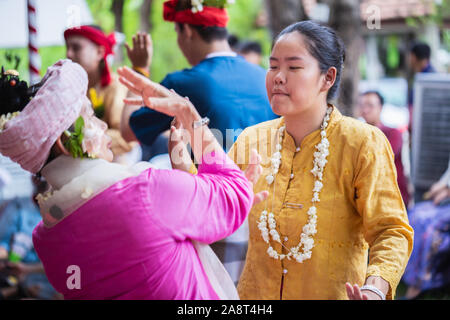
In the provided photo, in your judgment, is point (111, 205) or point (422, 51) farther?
point (422, 51)

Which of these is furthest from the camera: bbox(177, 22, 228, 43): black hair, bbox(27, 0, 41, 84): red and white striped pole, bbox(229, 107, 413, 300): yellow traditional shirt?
bbox(177, 22, 228, 43): black hair

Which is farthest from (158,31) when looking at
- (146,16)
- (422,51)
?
(422,51)

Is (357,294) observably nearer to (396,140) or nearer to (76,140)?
(76,140)

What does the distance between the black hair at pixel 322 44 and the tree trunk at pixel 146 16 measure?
753 centimetres

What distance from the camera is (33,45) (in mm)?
2125

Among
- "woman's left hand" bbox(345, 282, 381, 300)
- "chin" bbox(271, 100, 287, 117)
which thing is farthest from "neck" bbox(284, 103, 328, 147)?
"woman's left hand" bbox(345, 282, 381, 300)

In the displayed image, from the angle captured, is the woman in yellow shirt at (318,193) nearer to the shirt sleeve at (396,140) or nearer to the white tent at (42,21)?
the white tent at (42,21)

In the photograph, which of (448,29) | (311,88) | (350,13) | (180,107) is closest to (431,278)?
(350,13)

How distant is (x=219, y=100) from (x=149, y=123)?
318 mm

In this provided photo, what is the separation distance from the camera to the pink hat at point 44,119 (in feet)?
4.21

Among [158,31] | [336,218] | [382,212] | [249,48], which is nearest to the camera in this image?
[382,212]

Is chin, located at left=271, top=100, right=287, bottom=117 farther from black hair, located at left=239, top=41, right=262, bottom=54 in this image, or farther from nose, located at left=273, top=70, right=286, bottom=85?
black hair, located at left=239, top=41, right=262, bottom=54

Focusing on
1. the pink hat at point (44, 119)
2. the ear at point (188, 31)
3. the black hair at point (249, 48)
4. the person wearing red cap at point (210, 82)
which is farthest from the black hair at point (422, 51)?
the pink hat at point (44, 119)

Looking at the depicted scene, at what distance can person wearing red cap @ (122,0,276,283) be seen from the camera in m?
2.17
